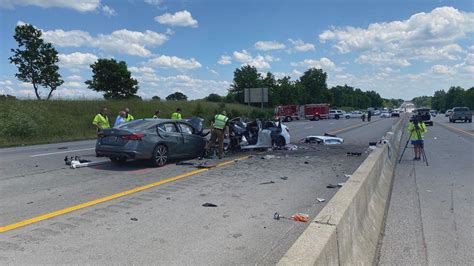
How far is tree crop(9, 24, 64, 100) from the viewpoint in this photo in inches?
2159

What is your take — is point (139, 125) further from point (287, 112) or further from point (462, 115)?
point (287, 112)

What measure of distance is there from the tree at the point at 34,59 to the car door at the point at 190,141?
158ft

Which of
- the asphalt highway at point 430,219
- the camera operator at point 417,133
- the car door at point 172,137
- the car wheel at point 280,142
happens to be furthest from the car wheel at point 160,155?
the camera operator at point 417,133

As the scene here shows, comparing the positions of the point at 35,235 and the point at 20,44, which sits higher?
the point at 20,44

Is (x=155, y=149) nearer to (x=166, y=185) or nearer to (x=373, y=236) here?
(x=166, y=185)

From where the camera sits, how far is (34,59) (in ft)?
181

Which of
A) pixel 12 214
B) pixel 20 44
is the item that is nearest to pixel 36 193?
pixel 12 214

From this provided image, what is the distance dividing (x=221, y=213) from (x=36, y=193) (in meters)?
3.86

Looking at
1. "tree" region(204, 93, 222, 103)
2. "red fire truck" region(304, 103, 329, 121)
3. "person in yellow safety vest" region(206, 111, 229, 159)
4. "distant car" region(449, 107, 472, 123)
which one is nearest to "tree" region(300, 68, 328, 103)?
"tree" region(204, 93, 222, 103)

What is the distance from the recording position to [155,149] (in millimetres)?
11000

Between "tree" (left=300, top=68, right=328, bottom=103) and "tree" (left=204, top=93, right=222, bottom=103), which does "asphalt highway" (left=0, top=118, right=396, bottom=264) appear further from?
"tree" (left=300, top=68, right=328, bottom=103)

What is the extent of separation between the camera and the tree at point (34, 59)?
54.8 meters

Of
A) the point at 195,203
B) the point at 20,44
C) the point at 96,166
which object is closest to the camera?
the point at 195,203

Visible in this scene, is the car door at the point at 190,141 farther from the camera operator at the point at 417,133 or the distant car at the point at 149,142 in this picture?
the camera operator at the point at 417,133
